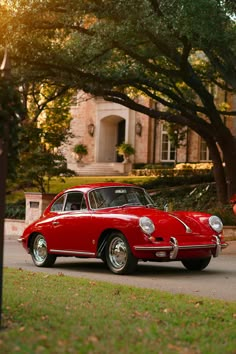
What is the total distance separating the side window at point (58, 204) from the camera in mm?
14127

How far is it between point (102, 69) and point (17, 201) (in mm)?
11627

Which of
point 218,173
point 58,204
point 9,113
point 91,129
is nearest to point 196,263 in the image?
point 58,204

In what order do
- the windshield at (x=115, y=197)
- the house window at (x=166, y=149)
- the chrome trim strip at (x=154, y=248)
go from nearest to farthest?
1. the chrome trim strip at (x=154, y=248)
2. the windshield at (x=115, y=197)
3. the house window at (x=166, y=149)

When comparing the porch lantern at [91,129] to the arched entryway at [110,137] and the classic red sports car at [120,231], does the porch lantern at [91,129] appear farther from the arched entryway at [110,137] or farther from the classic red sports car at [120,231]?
the classic red sports car at [120,231]

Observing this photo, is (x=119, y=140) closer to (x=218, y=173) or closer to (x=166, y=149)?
(x=166, y=149)

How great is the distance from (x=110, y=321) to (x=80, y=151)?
41.5 meters

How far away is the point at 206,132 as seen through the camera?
84.8 feet

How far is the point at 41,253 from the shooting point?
14.3 m

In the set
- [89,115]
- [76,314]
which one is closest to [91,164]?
[89,115]

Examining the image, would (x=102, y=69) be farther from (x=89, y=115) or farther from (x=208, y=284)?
(x=89, y=115)

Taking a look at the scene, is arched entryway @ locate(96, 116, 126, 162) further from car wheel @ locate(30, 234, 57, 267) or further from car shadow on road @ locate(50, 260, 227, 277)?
car wheel @ locate(30, 234, 57, 267)

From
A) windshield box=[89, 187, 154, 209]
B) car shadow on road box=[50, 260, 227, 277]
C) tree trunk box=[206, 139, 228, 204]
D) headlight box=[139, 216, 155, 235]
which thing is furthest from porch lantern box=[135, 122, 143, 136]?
headlight box=[139, 216, 155, 235]

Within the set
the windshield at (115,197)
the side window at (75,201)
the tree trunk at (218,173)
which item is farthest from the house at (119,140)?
the windshield at (115,197)

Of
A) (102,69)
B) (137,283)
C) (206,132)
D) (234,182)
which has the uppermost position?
(102,69)
